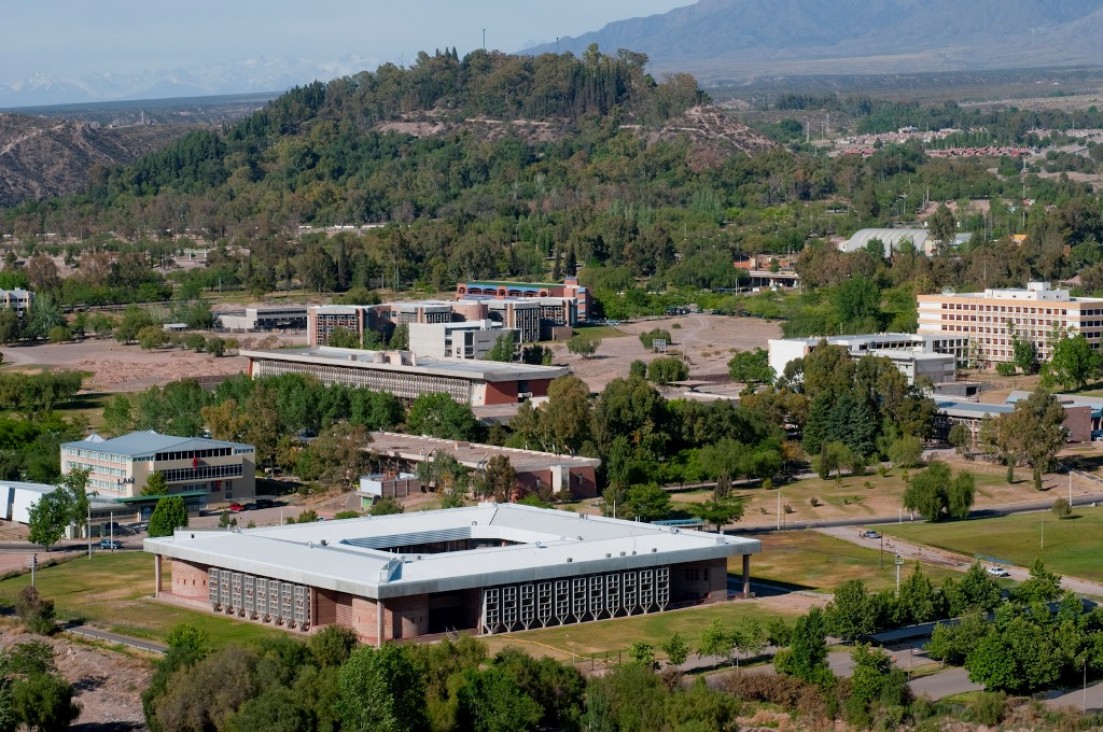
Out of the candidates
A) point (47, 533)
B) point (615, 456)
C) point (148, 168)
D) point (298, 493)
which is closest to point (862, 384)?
point (615, 456)

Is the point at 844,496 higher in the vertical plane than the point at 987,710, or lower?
lower

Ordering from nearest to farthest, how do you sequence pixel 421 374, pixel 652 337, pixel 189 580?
pixel 189 580
pixel 421 374
pixel 652 337

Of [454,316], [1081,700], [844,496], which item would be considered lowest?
[844,496]

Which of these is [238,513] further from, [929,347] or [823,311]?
[823,311]

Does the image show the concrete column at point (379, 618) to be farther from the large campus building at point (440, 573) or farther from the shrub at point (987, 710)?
the shrub at point (987, 710)

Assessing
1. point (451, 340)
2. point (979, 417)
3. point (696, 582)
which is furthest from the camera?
point (451, 340)

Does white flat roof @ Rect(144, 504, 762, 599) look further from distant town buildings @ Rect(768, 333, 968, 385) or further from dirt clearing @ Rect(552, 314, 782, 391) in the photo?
dirt clearing @ Rect(552, 314, 782, 391)

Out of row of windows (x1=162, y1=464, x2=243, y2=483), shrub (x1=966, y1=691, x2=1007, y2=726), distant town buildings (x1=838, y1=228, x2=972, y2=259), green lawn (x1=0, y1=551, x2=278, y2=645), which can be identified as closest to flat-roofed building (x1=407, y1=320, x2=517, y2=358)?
row of windows (x1=162, y1=464, x2=243, y2=483)

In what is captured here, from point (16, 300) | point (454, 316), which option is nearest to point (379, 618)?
point (454, 316)

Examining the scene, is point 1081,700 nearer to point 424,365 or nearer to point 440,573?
point 440,573
